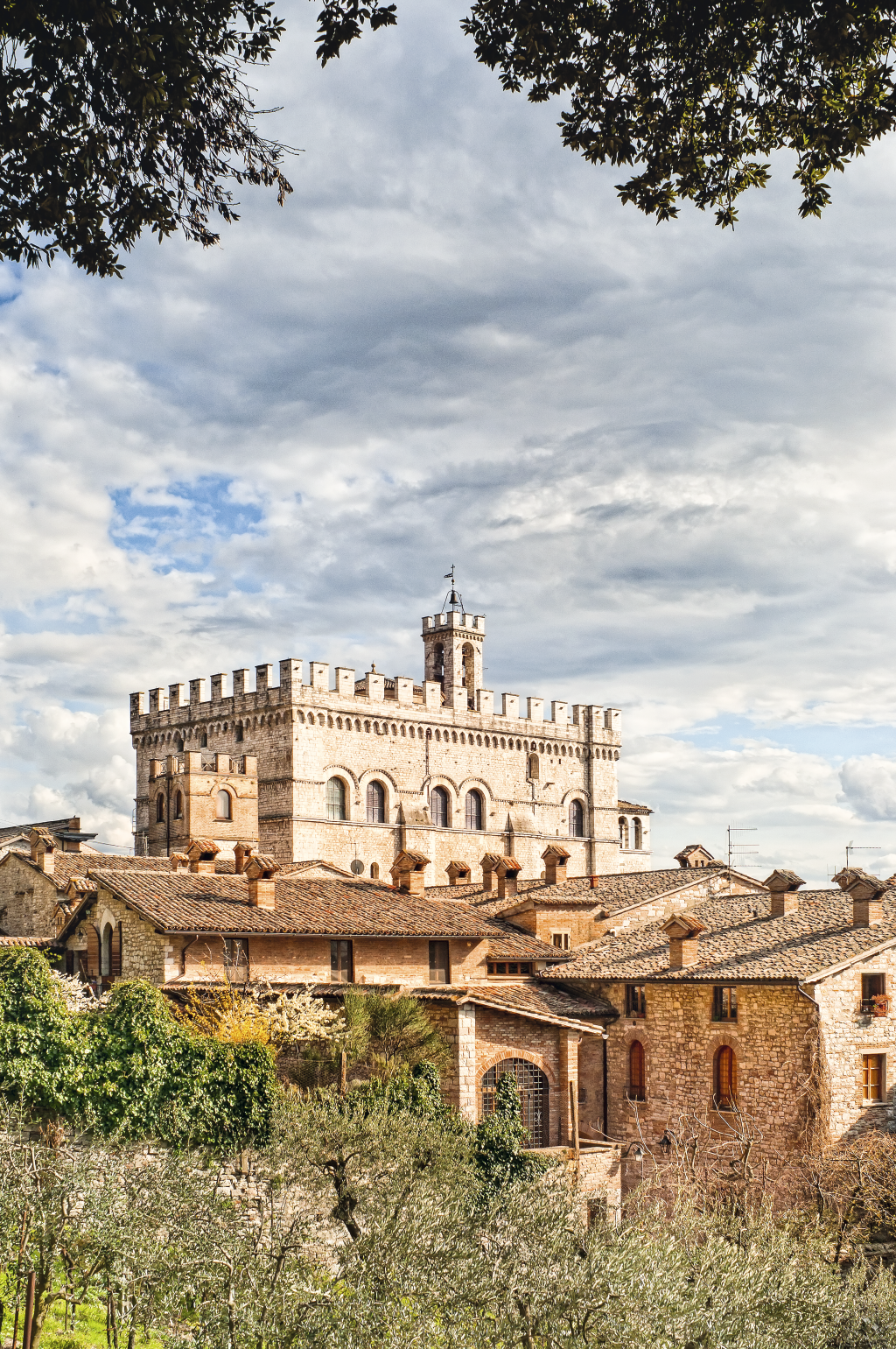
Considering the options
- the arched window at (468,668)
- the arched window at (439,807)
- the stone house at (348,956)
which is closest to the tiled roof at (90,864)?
the stone house at (348,956)

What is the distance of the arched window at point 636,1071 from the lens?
32031mm

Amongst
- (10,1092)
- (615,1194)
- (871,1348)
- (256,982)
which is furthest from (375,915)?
(871,1348)

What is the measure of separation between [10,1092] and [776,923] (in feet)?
61.4

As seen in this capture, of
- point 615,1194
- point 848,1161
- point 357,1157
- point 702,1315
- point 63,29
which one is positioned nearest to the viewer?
point 63,29

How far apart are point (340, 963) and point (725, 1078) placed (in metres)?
8.96

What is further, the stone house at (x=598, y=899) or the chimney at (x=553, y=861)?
the chimney at (x=553, y=861)

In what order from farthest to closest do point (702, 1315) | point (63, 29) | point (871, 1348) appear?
point (871, 1348), point (702, 1315), point (63, 29)

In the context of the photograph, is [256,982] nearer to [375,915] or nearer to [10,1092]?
[375,915]

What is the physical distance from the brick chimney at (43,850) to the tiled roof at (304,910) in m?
4.85

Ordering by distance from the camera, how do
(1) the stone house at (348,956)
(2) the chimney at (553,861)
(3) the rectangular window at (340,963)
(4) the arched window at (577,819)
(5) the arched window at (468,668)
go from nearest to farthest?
(1) the stone house at (348,956) → (3) the rectangular window at (340,963) → (2) the chimney at (553,861) → (5) the arched window at (468,668) → (4) the arched window at (577,819)

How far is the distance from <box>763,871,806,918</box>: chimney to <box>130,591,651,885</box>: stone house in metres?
19.1

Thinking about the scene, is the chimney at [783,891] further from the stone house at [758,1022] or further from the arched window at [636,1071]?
the arched window at [636,1071]

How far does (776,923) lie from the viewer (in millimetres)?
33312

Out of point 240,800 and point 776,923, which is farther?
point 240,800
